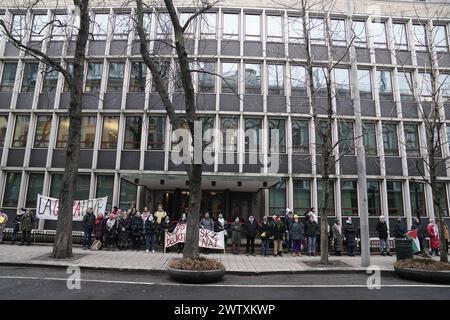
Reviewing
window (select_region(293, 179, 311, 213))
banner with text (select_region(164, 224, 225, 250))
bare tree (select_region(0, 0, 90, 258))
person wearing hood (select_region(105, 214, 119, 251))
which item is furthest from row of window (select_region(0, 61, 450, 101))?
banner with text (select_region(164, 224, 225, 250))

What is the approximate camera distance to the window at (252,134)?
21.7m

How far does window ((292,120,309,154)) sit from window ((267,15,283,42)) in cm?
603

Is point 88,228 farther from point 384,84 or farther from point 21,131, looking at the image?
point 384,84

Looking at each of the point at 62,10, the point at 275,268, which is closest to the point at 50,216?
the point at 275,268

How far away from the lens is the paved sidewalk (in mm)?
11328

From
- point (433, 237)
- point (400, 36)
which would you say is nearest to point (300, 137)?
point (433, 237)

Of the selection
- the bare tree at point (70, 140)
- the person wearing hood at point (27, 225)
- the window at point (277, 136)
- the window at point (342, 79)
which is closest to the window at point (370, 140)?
the window at point (342, 79)

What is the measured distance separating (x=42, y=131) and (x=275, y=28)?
17.4 meters

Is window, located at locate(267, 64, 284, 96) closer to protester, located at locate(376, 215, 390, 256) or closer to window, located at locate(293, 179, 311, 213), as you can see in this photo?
window, located at locate(293, 179, 311, 213)

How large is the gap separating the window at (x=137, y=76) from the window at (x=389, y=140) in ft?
54.2

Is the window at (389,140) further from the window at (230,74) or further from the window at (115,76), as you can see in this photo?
the window at (115,76)

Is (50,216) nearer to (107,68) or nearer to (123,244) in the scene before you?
(123,244)

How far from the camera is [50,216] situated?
17203 mm

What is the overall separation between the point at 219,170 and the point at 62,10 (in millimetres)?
16200
